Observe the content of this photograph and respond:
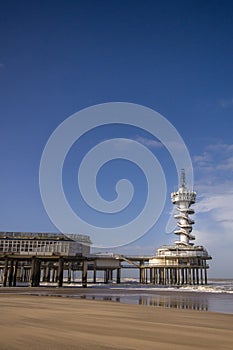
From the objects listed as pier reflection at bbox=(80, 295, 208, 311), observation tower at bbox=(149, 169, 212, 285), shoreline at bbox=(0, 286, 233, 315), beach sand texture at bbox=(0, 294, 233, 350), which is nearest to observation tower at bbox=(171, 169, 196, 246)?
observation tower at bbox=(149, 169, 212, 285)

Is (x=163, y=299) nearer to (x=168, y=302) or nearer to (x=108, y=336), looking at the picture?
(x=168, y=302)

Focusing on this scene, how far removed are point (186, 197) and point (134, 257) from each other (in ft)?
66.9

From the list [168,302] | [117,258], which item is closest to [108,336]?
[168,302]

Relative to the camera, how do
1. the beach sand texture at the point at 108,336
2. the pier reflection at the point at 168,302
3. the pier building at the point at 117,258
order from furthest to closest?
the pier building at the point at 117,258, the pier reflection at the point at 168,302, the beach sand texture at the point at 108,336

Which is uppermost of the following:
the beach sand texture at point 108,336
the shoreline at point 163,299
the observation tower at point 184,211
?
the observation tower at point 184,211

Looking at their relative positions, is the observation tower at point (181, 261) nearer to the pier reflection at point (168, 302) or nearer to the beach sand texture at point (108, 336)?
the pier reflection at point (168, 302)

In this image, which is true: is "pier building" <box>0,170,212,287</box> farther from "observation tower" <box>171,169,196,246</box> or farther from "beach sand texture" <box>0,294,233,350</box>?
"beach sand texture" <box>0,294,233,350</box>

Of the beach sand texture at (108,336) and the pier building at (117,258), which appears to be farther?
the pier building at (117,258)

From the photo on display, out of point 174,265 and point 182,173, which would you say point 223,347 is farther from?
point 182,173

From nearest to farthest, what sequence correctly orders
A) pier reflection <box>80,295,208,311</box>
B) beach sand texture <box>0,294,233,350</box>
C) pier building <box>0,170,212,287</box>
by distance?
beach sand texture <box>0,294,233,350</box>
pier reflection <box>80,295,208,311</box>
pier building <box>0,170,212,287</box>

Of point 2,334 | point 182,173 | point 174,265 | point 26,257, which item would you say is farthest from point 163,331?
point 182,173

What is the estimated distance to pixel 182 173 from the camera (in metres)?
92.6

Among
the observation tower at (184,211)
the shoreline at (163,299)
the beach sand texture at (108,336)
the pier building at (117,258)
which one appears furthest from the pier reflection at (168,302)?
the observation tower at (184,211)

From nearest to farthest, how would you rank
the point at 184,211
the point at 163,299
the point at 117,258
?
the point at 163,299, the point at 117,258, the point at 184,211
